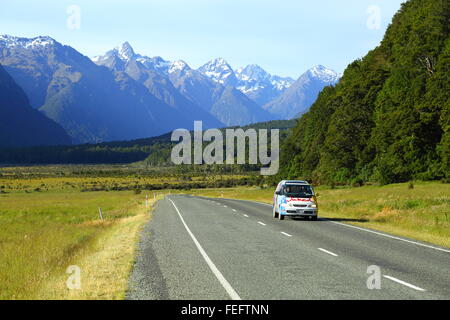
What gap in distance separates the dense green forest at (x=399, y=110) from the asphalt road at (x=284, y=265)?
117 feet

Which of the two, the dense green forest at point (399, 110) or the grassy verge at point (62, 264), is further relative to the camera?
the dense green forest at point (399, 110)

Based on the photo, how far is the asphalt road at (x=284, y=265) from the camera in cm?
978

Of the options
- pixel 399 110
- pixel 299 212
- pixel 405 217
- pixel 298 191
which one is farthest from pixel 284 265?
pixel 399 110

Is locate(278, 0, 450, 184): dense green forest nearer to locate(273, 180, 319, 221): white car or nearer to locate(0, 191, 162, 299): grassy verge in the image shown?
locate(273, 180, 319, 221): white car

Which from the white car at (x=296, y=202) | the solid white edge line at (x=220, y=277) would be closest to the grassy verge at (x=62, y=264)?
the solid white edge line at (x=220, y=277)

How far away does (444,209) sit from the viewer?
28391 millimetres

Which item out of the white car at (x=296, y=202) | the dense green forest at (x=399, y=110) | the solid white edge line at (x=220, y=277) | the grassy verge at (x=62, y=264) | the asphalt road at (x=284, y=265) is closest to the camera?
the solid white edge line at (x=220, y=277)

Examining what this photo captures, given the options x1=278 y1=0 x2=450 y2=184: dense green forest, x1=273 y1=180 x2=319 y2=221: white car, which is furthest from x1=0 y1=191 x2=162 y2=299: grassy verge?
x1=278 y1=0 x2=450 y2=184: dense green forest

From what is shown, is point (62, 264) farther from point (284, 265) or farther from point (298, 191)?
point (298, 191)

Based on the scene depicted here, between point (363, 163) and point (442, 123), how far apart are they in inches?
698

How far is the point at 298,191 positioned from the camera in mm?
27281

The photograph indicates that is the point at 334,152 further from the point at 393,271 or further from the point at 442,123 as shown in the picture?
the point at 393,271

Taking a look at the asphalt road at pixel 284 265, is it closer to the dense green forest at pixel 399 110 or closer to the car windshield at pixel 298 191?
the car windshield at pixel 298 191

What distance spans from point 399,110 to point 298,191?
111ft
